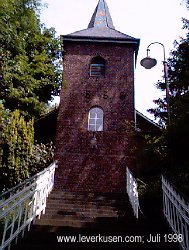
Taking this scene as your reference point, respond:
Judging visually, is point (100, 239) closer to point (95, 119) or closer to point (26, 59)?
point (95, 119)

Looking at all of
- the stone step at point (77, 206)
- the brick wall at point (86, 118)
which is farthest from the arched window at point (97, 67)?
the stone step at point (77, 206)

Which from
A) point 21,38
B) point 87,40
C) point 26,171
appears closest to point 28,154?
point 26,171

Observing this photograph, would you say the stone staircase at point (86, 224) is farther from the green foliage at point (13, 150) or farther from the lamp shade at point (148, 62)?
the lamp shade at point (148, 62)

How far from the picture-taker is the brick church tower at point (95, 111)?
38.1ft

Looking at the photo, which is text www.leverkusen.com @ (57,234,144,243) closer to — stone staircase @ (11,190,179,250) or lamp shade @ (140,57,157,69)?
stone staircase @ (11,190,179,250)

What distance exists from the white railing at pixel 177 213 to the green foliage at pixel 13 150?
4401 mm

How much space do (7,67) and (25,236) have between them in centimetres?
668

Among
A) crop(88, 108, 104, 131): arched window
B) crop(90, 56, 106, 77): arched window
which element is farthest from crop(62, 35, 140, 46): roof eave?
crop(88, 108, 104, 131): arched window

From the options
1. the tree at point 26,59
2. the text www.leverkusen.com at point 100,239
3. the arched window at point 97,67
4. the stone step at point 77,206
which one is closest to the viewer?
the text www.leverkusen.com at point 100,239

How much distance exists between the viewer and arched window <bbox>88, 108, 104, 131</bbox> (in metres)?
12.7

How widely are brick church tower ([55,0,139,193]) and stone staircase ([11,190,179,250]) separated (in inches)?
108

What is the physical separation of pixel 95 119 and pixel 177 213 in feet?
26.8

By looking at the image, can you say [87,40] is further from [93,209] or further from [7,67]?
[93,209]

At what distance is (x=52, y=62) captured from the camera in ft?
42.6
